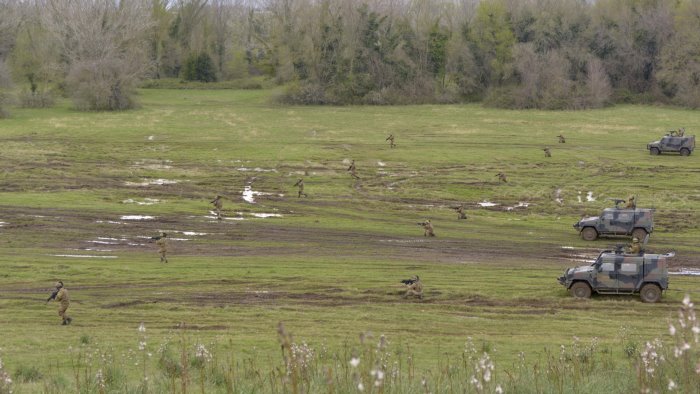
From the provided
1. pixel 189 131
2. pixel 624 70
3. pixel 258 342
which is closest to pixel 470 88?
pixel 624 70

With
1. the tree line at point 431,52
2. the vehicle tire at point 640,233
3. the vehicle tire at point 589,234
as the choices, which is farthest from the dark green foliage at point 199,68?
the vehicle tire at point 640,233

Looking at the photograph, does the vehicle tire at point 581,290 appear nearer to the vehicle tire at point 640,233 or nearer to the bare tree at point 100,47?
the vehicle tire at point 640,233

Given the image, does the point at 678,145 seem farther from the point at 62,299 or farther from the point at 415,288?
the point at 62,299

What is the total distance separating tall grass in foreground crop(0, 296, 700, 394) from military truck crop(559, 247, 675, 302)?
6.77 metres

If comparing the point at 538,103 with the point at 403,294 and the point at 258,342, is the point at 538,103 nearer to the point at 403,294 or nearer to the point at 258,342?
the point at 403,294

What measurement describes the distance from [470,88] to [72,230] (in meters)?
70.1

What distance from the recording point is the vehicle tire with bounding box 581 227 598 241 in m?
36.4

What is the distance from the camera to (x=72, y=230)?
36.7m

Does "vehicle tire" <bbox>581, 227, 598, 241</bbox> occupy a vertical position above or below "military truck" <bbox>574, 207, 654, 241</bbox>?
below

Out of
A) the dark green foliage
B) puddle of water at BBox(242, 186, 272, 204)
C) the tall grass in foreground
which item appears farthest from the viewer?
the dark green foliage

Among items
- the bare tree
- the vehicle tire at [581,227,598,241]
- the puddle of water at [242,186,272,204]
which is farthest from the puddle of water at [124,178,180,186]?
the bare tree

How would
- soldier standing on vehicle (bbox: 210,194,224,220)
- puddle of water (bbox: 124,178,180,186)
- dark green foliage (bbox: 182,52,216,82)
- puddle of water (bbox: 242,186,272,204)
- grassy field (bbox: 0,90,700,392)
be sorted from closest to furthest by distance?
grassy field (bbox: 0,90,700,392) → soldier standing on vehicle (bbox: 210,194,224,220) → puddle of water (bbox: 242,186,272,204) → puddle of water (bbox: 124,178,180,186) → dark green foliage (bbox: 182,52,216,82)

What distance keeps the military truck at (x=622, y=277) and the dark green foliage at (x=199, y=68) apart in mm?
97963

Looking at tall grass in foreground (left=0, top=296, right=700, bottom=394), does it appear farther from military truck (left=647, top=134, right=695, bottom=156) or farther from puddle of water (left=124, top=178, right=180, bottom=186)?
military truck (left=647, top=134, right=695, bottom=156)
